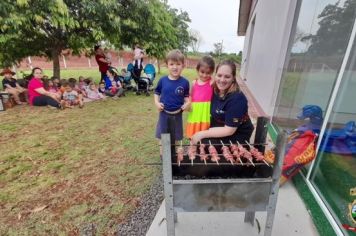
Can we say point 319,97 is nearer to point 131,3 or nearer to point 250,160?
point 250,160

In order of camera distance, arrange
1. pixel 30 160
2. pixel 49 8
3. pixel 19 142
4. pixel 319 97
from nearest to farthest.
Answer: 1. pixel 319 97
2. pixel 30 160
3. pixel 19 142
4. pixel 49 8

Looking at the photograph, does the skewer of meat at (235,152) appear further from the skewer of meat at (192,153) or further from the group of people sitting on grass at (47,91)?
the group of people sitting on grass at (47,91)

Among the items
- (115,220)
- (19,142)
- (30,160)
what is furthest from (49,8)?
(115,220)

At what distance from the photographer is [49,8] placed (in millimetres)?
5980

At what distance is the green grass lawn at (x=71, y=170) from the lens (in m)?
2.39

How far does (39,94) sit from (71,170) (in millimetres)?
4455

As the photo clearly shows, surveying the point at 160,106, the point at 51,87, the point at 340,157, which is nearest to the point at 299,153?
the point at 340,157

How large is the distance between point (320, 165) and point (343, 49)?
125cm

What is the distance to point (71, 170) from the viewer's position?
130 inches

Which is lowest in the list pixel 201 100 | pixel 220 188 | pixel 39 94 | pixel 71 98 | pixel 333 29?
pixel 71 98

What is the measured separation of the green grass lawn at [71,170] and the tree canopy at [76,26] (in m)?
2.57

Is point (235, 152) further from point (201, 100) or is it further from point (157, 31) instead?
point (157, 31)

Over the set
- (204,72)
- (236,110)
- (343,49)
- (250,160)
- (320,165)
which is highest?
(343,49)

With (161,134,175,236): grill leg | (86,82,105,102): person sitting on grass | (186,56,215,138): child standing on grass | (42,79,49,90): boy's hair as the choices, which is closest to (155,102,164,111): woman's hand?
(186,56,215,138): child standing on grass
